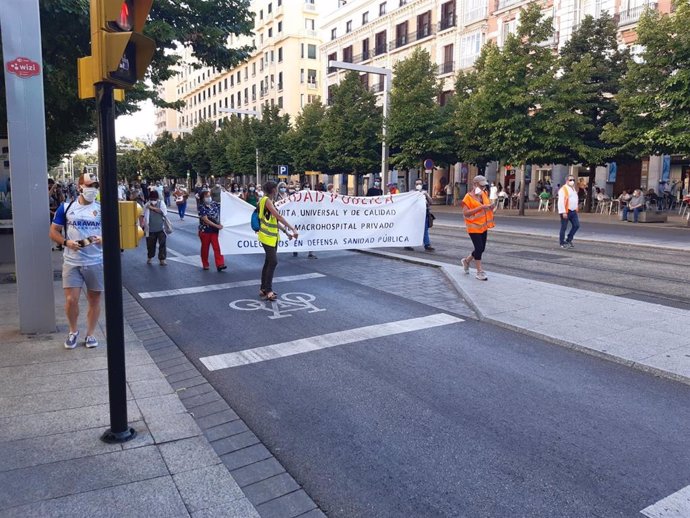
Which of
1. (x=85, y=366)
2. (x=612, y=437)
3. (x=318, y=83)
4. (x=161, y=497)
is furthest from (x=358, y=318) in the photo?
(x=318, y=83)

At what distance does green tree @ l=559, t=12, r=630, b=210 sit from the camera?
27.7m

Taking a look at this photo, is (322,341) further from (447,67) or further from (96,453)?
(447,67)

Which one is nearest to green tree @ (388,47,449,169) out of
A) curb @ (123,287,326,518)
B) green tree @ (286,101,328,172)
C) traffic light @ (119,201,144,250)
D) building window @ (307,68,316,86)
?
green tree @ (286,101,328,172)

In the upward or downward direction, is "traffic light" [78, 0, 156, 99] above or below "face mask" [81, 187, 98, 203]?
above

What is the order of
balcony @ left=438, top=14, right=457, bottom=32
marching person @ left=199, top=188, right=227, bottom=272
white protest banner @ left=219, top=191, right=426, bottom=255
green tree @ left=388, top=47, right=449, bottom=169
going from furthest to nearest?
balcony @ left=438, top=14, right=457, bottom=32
green tree @ left=388, top=47, right=449, bottom=169
white protest banner @ left=219, top=191, right=426, bottom=255
marching person @ left=199, top=188, right=227, bottom=272

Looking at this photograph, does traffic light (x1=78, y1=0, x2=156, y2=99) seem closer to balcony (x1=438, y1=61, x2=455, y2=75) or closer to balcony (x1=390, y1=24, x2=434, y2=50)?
balcony (x1=438, y1=61, x2=455, y2=75)

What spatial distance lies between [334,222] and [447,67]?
39594mm

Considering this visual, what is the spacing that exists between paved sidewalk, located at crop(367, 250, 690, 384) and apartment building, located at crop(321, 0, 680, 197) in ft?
91.9

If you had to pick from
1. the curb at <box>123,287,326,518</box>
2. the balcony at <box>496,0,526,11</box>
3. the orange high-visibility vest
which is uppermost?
the balcony at <box>496,0,526,11</box>

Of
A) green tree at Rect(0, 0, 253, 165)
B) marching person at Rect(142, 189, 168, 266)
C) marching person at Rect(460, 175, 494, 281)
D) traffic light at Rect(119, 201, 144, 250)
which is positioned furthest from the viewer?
marching person at Rect(142, 189, 168, 266)

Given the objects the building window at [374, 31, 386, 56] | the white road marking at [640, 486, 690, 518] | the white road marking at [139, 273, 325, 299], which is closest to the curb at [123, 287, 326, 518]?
the white road marking at [640, 486, 690, 518]

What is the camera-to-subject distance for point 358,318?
760 centimetres

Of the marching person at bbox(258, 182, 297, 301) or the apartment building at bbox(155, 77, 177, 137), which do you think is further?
the apartment building at bbox(155, 77, 177, 137)

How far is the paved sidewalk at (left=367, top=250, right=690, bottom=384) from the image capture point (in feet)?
19.0
